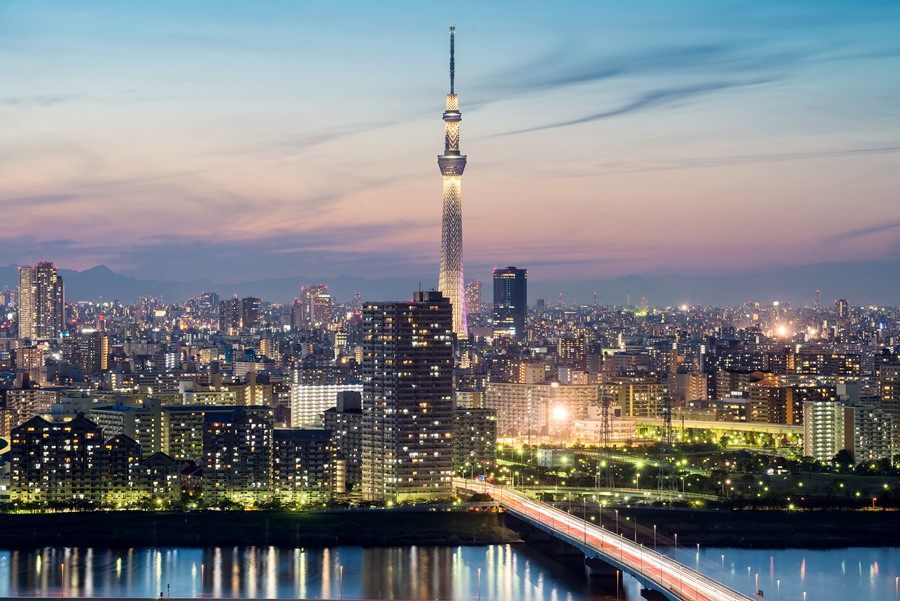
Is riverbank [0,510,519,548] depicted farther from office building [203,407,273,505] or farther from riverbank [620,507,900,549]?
riverbank [620,507,900,549]

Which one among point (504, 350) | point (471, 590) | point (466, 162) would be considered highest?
point (466, 162)

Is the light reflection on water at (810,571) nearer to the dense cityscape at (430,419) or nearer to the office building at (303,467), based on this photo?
the dense cityscape at (430,419)

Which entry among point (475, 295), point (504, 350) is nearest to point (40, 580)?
point (504, 350)

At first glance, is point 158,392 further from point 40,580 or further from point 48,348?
point 48,348

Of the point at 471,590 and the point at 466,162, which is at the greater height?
the point at 466,162

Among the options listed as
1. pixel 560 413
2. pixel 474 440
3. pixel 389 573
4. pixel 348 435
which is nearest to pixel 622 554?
pixel 389 573

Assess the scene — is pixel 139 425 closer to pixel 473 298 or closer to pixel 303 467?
pixel 303 467

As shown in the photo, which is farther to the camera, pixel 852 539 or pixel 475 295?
pixel 475 295
